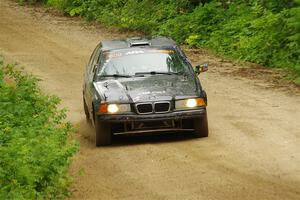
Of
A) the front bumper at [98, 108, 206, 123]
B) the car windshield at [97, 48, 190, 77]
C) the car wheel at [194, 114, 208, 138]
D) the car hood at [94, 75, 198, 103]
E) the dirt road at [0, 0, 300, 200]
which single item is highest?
the car windshield at [97, 48, 190, 77]

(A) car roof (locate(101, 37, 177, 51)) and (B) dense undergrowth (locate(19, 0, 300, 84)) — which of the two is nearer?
(A) car roof (locate(101, 37, 177, 51))

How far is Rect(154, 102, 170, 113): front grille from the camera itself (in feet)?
40.0

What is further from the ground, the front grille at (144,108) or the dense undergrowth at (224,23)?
the dense undergrowth at (224,23)

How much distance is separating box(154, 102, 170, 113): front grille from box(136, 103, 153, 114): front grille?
8cm

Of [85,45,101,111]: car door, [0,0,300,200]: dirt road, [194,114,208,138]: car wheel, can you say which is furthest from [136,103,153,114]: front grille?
[85,45,101,111]: car door

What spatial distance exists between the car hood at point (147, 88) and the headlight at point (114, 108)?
8 centimetres

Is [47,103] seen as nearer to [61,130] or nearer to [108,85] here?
[108,85]

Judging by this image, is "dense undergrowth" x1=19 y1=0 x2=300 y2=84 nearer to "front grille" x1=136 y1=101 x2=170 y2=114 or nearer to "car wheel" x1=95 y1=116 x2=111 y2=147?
"front grille" x1=136 y1=101 x2=170 y2=114

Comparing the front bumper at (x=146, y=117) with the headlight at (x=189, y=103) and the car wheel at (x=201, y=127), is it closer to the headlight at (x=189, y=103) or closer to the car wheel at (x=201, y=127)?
the headlight at (x=189, y=103)

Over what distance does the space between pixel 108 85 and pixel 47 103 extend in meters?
1.08

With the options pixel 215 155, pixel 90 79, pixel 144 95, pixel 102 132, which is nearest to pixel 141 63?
pixel 90 79

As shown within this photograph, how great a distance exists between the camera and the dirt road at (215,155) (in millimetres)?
9711

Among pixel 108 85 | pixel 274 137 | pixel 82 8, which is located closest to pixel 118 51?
pixel 108 85

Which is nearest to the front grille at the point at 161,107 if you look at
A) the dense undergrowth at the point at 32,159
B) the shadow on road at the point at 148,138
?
the shadow on road at the point at 148,138
